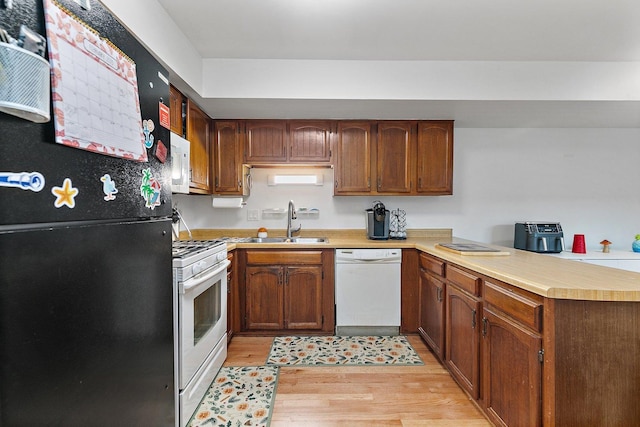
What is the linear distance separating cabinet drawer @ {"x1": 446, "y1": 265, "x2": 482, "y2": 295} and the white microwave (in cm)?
183

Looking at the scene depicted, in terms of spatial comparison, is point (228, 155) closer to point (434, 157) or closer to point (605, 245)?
point (434, 157)

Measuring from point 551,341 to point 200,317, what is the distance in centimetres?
181

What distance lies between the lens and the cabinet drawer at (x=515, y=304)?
1.29m

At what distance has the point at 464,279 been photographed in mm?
1915

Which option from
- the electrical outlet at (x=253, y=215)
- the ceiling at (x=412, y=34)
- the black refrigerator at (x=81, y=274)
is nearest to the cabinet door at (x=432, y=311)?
the ceiling at (x=412, y=34)

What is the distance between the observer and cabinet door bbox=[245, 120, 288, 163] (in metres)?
3.04

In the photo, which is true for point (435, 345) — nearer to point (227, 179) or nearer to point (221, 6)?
point (227, 179)

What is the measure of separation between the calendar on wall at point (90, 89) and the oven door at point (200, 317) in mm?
994

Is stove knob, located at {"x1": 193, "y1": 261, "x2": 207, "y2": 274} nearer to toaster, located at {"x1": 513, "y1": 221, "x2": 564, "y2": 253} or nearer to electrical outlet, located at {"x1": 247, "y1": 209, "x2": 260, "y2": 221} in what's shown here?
electrical outlet, located at {"x1": 247, "y1": 209, "x2": 260, "y2": 221}

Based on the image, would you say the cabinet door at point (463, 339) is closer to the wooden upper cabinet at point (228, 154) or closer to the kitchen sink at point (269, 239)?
the kitchen sink at point (269, 239)

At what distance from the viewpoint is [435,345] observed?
240 cm

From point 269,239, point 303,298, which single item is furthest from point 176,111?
point 303,298

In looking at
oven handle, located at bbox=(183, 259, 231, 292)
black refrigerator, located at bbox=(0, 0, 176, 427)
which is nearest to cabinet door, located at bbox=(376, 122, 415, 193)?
oven handle, located at bbox=(183, 259, 231, 292)

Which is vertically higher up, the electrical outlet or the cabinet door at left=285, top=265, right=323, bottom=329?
the electrical outlet
